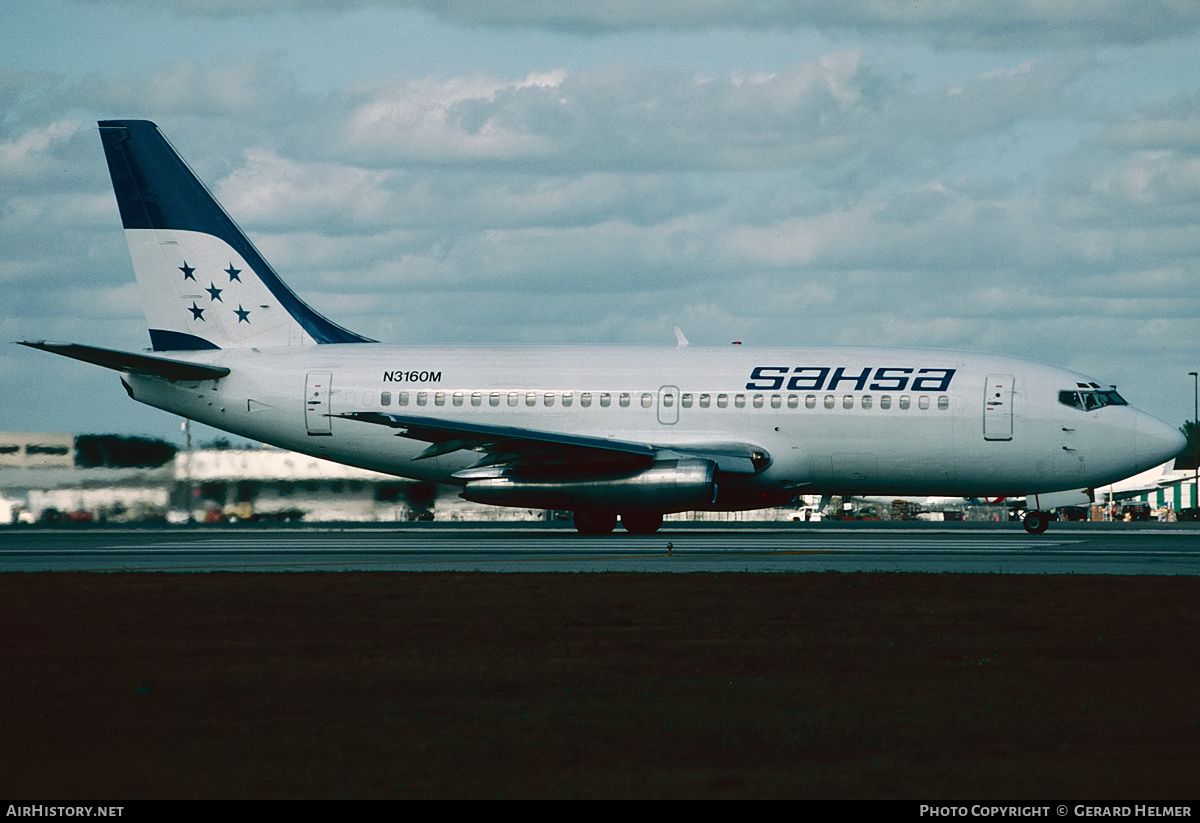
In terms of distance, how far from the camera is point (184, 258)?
39.2 metres

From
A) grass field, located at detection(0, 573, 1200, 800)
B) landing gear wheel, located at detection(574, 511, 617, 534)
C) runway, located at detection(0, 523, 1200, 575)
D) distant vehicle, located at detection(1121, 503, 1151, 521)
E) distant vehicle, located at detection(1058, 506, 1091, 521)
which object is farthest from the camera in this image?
distant vehicle, located at detection(1121, 503, 1151, 521)

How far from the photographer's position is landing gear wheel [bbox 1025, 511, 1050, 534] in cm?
3753

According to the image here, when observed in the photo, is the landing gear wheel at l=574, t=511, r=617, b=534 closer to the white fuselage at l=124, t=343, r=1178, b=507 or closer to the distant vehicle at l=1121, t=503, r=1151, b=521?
the white fuselage at l=124, t=343, r=1178, b=507

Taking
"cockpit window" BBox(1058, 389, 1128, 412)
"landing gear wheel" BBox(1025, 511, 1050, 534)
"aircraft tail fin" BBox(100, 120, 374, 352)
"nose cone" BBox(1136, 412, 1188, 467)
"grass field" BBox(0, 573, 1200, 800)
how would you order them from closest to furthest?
"grass field" BBox(0, 573, 1200, 800) → "nose cone" BBox(1136, 412, 1188, 467) → "cockpit window" BBox(1058, 389, 1128, 412) → "landing gear wheel" BBox(1025, 511, 1050, 534) → "aircraft tail fin" BBox(100, 120, 374, 352)

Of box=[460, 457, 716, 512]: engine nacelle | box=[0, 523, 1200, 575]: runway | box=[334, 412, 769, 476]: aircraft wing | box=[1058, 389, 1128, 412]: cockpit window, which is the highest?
box=[1058, 389, 1128, 412]: cockpit window

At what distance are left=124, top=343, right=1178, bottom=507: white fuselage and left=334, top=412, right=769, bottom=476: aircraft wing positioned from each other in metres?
0.43

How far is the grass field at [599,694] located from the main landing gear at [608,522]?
18.0 m

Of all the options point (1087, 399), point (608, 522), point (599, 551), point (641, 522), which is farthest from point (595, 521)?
point (1087, 399)

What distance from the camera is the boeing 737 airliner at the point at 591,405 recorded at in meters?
34.2

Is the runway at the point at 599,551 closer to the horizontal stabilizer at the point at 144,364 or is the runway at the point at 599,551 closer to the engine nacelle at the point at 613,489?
the engine nacelle at the point at 613,489

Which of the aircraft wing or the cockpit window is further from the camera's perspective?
the cockpit window

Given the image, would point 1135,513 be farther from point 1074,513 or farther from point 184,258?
point 184,258

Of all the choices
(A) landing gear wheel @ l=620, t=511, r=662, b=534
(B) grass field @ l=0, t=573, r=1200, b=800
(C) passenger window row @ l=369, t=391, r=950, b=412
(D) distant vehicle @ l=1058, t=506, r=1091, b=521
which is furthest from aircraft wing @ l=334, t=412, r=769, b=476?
(D) distant vehicle @ l=1058, t=506, r=1091, b=521
